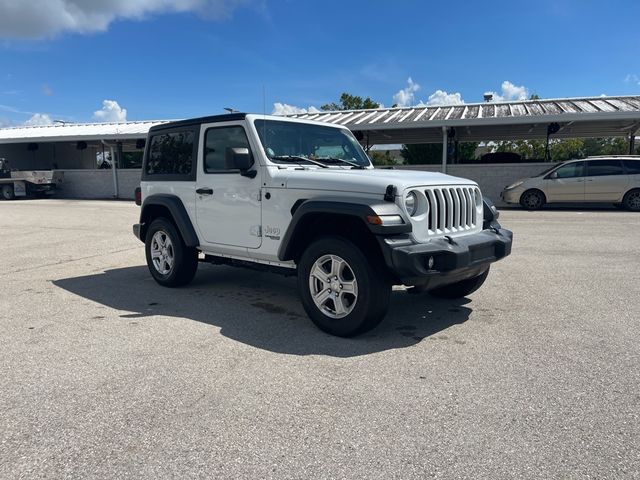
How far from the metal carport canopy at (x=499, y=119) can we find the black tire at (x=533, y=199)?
136 inches

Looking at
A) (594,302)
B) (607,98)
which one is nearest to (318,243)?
(594,302)

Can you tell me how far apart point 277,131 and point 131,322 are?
2472 mm

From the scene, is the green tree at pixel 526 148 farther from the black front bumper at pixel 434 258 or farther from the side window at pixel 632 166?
the black front bumper at pixel 434 258

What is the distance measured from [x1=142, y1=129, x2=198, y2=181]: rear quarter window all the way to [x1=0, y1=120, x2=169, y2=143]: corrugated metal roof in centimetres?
1798

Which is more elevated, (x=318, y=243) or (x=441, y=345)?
(x=318, y=243)

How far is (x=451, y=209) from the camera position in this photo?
4.54 m

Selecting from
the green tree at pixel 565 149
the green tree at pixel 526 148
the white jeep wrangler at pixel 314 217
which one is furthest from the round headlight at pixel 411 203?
the green tree at pixel 565 149

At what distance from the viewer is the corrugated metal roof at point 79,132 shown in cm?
2578

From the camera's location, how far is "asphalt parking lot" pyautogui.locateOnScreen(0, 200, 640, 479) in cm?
259

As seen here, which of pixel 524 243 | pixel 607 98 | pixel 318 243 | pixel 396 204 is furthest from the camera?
pixel 607 98

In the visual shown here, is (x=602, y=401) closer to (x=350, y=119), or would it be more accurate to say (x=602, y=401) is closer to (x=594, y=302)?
(x=594, y=302)

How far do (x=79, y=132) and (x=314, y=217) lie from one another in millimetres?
30062

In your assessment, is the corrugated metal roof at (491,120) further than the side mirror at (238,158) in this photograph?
Yes

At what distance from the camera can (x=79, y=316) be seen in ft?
17.1
